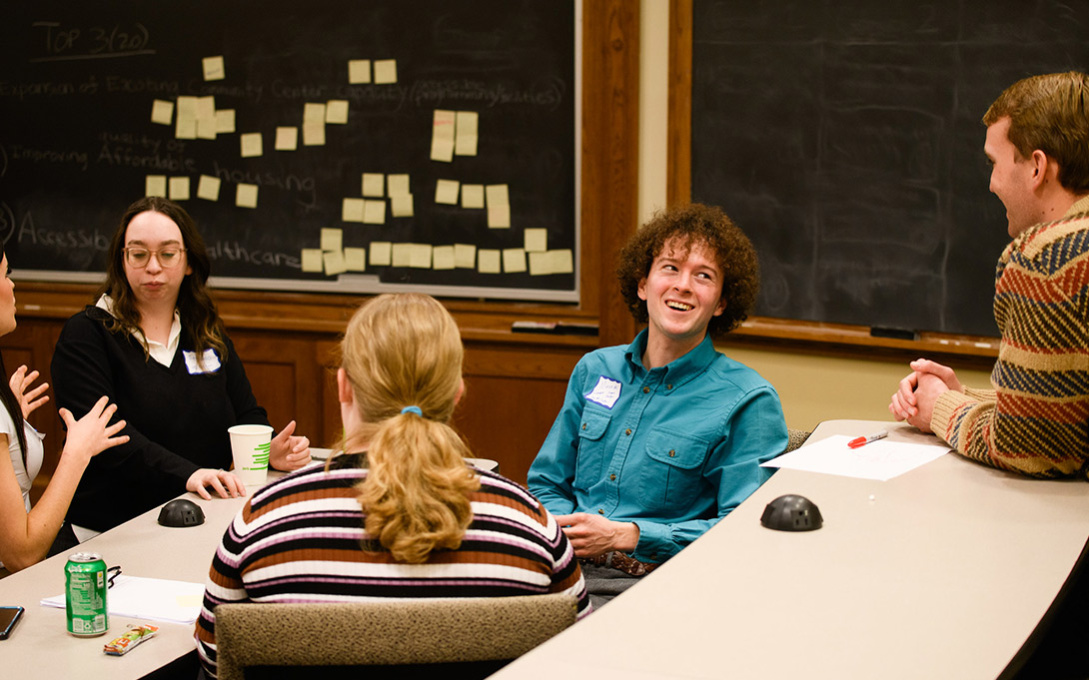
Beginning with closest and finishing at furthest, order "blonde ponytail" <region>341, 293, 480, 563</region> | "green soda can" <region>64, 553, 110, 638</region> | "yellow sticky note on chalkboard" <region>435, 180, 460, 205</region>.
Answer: "blonde ponytail" <region>341, 293, 480, 563</region>
"green soda can" <region>64, 553, 110, 638</region>
"yellow sticky note on chalkboard" <region>435, 180, 460, 205</region>

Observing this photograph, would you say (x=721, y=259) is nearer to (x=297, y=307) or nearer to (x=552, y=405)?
(x=552, y=405)

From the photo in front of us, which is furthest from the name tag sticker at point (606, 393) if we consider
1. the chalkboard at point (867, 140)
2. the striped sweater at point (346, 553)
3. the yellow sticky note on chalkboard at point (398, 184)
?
the yellow sticky note on chalkboard at point (398, 184)

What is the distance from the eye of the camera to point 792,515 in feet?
4.96

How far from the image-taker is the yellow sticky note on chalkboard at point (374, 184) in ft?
14.1

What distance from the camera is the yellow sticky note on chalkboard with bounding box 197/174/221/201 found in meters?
4.55

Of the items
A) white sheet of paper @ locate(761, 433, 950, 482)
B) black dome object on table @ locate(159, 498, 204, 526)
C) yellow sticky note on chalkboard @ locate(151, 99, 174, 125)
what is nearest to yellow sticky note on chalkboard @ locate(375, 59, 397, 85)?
yellow sticky note on chalkboard @ locate(151, 99, 174, 125)

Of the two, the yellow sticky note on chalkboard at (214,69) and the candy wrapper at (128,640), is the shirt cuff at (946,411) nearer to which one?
the candy wrapper at (128,640)

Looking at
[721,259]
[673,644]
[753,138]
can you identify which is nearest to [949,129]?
[753,138]

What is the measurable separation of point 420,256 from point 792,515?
2.98m

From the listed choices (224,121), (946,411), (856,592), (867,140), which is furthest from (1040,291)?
(224,121)

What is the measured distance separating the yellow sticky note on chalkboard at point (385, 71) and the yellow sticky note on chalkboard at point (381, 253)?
657 mm

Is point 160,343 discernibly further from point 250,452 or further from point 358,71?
point 358,71

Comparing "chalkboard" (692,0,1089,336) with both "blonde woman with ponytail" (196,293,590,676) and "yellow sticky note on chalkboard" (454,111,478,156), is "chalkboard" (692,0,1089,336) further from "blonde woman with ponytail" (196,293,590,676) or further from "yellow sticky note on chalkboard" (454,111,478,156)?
"blonde woman with ponytail" (196,293,590,676)

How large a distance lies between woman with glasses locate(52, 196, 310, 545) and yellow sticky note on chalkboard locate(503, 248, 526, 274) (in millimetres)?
1498
